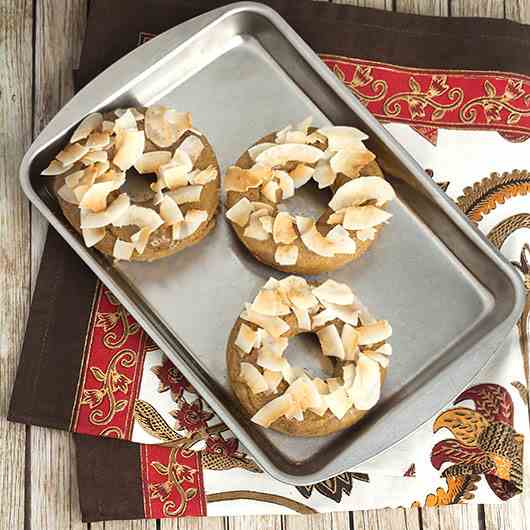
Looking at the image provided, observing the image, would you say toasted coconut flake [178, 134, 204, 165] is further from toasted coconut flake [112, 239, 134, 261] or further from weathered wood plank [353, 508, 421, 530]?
weathered wood plank [353, 508, 421, 530]

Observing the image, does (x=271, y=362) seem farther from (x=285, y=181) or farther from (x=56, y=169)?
(x=56, y=169)

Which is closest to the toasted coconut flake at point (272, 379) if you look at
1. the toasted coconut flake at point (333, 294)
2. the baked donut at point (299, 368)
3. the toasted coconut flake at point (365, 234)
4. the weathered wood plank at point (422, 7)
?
the baked donut at point (299, 368)

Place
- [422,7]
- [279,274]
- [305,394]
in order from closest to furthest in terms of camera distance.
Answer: [305,394] < [279,274] < [422,7]

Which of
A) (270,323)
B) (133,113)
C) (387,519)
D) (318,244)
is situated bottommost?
(387,519)

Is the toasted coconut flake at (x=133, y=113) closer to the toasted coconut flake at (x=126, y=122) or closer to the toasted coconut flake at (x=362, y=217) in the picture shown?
the toasted coconut flake at (x=126, y=122)

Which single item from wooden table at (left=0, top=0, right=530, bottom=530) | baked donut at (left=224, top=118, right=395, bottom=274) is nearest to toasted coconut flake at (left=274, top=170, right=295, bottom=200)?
baked donut at (left=224, top=118, right=395, bottom=274)

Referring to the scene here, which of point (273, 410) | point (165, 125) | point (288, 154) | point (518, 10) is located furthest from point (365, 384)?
point (518, 10)

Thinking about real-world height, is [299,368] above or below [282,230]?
below

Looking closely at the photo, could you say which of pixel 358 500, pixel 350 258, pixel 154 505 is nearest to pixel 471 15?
pixel 350 258
